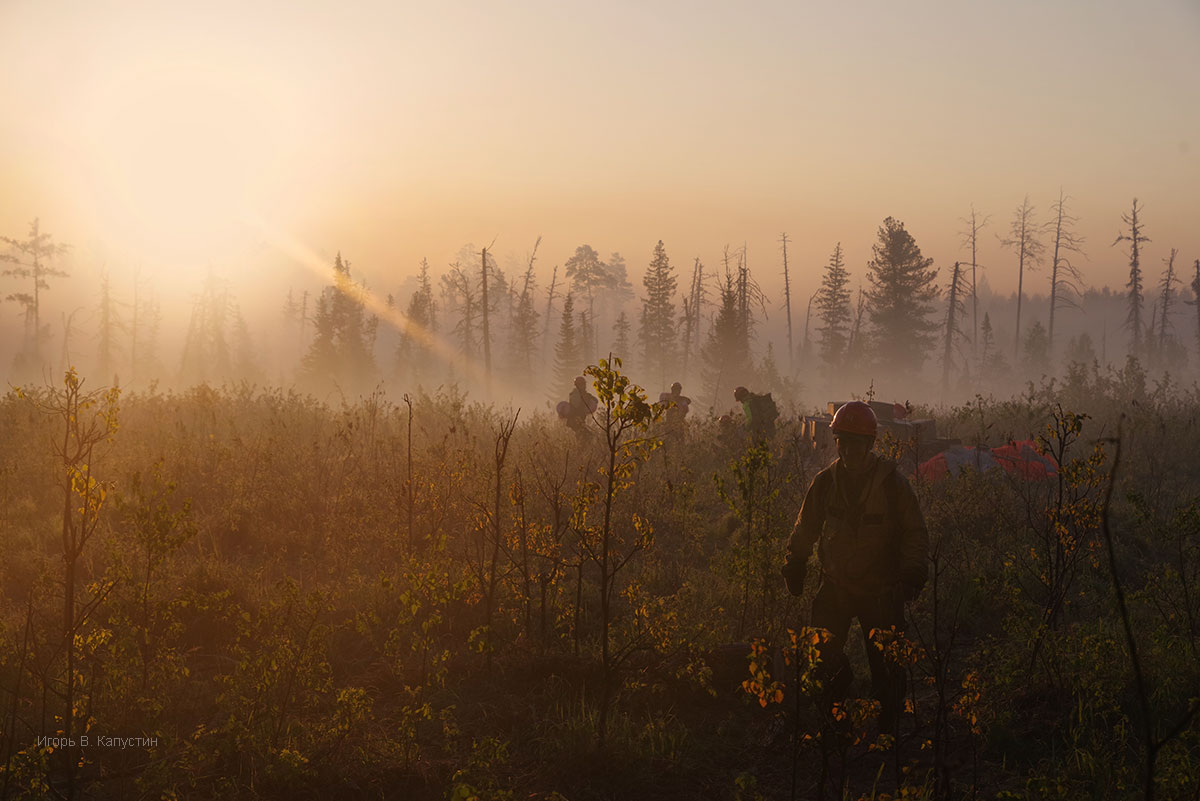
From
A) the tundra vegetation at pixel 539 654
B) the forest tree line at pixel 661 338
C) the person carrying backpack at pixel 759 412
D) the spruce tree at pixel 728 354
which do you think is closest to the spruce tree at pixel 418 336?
the forest tree line at pixel 661 338

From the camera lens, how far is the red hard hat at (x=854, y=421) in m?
4.56

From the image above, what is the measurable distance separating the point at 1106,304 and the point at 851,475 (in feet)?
534

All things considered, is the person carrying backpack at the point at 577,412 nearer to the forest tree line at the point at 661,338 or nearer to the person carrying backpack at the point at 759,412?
the person carrying backpack at the point at 759,412

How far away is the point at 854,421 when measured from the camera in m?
4.56

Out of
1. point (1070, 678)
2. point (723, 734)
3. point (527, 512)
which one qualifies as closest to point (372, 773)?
point (723, 734)

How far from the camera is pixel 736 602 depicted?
21.8 feet

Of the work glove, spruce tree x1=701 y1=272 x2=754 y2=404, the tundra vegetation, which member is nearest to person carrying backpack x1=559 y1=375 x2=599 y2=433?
the tundra vegetation

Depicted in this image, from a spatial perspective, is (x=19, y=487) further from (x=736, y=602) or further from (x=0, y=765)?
(x=736, y=602)

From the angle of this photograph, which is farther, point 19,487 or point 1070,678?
point 19,487

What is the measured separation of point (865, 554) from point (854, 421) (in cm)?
83

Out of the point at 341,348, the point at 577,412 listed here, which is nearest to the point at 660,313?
the point at 341,348

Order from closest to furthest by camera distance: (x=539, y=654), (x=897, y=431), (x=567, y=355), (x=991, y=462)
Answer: (x=539, y=654)
(x=991, y=462)
(x=897, y=431)
(x=567, y=355)

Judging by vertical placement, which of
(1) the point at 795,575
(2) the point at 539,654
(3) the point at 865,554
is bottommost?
(2) the point at 539,654

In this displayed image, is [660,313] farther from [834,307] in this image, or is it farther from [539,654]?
[539,654]
